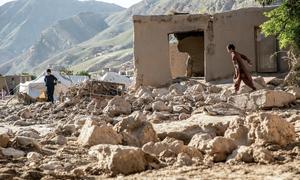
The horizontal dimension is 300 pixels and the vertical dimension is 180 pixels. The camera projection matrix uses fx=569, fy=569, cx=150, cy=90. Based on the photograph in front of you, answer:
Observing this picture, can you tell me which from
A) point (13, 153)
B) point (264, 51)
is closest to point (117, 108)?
point (13, 153)

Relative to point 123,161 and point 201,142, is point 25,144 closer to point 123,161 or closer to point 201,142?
point 123,161

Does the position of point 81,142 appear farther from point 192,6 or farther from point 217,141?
point 192,6

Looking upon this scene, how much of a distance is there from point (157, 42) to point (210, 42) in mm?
1626

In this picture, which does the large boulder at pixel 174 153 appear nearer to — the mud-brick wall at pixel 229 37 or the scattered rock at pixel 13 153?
the scattered rock at pixel 13 153

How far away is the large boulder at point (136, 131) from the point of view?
7.24 meters

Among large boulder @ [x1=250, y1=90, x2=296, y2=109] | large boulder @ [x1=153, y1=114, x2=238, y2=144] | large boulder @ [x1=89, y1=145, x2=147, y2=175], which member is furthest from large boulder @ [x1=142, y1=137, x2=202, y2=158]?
large boulder @ [x1=250, y1=90, x2=296, y2=109]

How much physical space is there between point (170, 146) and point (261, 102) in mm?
4654

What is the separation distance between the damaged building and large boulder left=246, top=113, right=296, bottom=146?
32.6 ft

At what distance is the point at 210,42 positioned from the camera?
1661cm

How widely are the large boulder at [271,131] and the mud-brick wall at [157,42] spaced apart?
10.4 meters

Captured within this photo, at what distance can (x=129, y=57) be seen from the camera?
119875 mm

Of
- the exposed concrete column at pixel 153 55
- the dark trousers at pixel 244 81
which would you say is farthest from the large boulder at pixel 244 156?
the exposed concrete column at pixel 153 55

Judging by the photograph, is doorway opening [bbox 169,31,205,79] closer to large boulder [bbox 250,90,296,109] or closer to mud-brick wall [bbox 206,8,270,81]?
mud-brick wall [bbox 206,8,270,81]

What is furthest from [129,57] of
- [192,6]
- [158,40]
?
→ [158,40]
